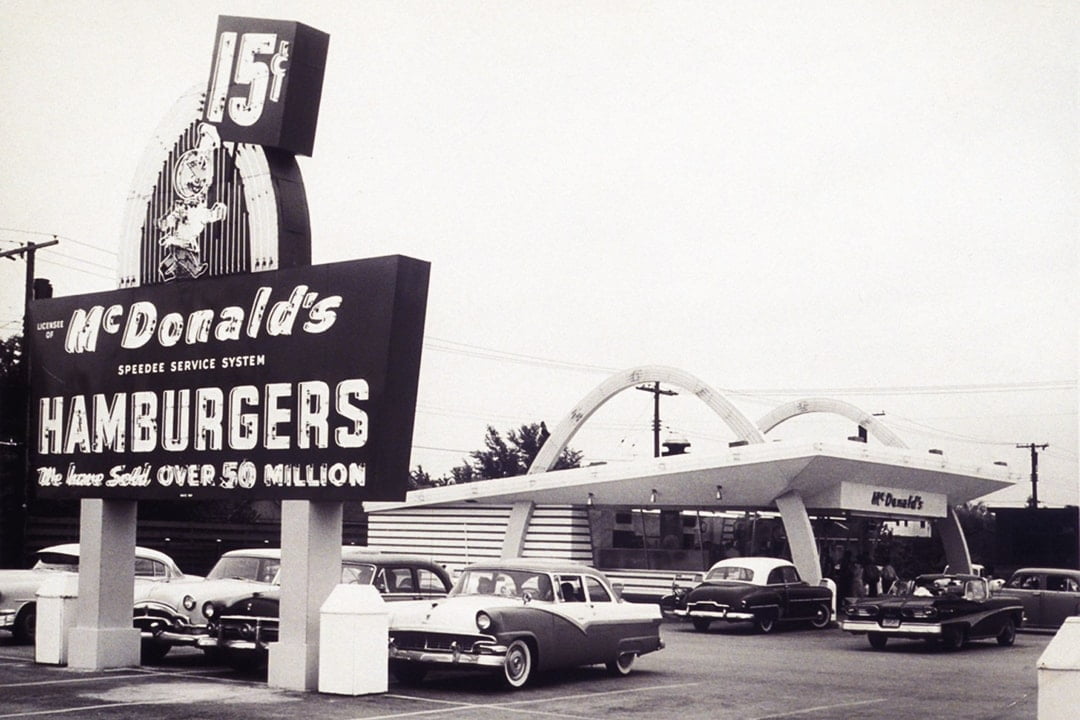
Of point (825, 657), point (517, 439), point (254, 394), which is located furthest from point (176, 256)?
point (517, 439)

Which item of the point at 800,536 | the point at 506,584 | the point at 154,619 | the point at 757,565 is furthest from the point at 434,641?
the point at 800,536

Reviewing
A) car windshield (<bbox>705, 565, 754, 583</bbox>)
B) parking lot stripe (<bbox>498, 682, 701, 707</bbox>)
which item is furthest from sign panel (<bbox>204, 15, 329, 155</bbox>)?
car windshield (<bbox>705, 565, 754, 583</bbox>)

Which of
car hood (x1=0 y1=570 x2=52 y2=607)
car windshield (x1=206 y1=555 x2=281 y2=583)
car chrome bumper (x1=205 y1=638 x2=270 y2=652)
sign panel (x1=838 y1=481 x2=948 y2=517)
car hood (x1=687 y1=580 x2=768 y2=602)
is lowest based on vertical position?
car chrome bumper (x1=205 y1=638 x2=270 y2=652)

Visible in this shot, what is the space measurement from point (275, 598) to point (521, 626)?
303 centimetres

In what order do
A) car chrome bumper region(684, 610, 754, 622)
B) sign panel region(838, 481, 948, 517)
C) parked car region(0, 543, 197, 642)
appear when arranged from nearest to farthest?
1. parked car region(0, 543, 197, 642)
2. car chrome bumper region(684, 610, 754, 622)
3. sign panel region(838, 481, 948, 517)

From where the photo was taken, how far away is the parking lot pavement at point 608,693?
13.0 meters

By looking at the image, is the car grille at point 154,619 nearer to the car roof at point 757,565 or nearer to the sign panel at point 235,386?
the sign panel at point 235,386

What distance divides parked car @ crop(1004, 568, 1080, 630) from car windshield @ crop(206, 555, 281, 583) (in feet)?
57.9

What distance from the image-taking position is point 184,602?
17.8 meters

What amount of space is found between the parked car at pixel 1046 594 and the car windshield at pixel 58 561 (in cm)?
1951

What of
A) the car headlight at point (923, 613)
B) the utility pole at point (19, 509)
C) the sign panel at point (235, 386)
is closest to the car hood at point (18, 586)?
the sign panel at point (235, 386)

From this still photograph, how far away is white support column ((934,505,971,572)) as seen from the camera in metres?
38.0

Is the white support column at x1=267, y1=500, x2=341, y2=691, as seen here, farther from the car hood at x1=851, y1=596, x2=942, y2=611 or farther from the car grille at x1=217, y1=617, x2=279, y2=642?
the car hood at x1=851, y1=596, x2=942, y2=611

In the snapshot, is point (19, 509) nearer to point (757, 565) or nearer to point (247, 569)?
point (247, 569)
